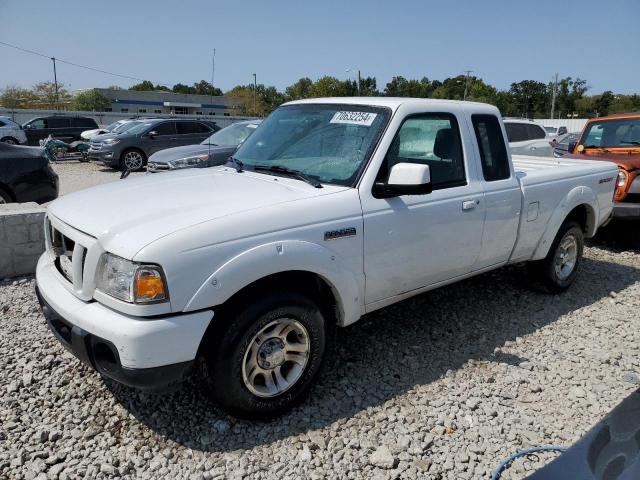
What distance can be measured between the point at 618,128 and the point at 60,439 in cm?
891

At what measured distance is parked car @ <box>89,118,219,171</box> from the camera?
15922mm

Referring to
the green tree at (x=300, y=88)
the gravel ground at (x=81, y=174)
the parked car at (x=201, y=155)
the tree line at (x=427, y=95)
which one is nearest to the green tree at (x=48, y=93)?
the tree line at (x=427, y=95)

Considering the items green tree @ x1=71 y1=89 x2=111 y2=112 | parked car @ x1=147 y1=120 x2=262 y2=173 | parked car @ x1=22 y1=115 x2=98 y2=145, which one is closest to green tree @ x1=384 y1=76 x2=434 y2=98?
green tree @ x1=71 y1=89 x2=111 y2=112

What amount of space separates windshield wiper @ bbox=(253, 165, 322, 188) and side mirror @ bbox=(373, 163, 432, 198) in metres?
0.40

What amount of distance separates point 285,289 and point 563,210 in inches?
A: 129

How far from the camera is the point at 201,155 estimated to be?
1022cm

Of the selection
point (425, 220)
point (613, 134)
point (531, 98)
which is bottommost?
point (425, 220)

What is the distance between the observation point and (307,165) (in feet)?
11.7

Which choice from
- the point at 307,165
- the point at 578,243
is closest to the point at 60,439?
the point at 307,165

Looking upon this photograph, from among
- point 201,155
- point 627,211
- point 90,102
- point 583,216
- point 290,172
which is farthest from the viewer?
point 90,102

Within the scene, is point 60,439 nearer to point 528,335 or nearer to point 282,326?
point 282,326

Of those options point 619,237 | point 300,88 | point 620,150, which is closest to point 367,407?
point 619,237

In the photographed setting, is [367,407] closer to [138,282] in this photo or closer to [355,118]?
[138,282]

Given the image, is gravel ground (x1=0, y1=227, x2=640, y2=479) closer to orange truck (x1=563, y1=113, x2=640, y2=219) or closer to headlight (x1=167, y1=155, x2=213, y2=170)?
orange truck (x1=563, y1=113, x2=640, y2=219)
